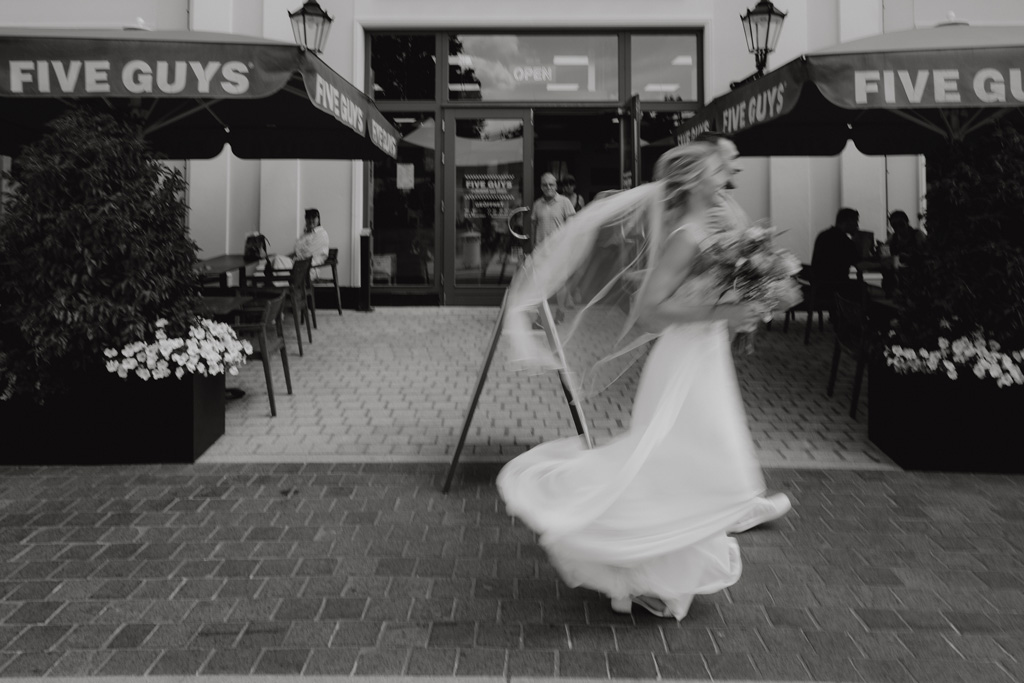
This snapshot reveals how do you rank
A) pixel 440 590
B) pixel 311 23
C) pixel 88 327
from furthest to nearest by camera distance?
pixel 311 23, pixel 88 327, pixel 440 590

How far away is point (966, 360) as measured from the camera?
5.97 meters

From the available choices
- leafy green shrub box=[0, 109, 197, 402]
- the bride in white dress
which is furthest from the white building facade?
the bride in white dress

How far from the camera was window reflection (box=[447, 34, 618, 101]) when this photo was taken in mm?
14281

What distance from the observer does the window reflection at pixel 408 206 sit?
14242mm

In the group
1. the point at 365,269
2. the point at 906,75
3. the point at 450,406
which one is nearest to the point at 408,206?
the point at 365,269

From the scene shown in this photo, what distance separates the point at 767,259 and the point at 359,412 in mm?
4587

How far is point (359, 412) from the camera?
25.1ft

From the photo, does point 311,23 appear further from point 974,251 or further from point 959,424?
point 959,424

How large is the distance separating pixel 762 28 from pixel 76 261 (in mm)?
8490

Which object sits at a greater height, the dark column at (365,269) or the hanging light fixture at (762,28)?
the hanging light fixture at (762,28)

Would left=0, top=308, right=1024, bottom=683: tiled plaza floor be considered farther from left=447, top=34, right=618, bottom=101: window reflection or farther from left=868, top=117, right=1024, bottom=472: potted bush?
left=447, top=34, right=618, bottom=101: window reflection

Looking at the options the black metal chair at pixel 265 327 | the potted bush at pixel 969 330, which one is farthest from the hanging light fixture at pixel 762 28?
the black metal chair at pixel 265 327

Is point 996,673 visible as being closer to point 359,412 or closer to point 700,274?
point 700,274

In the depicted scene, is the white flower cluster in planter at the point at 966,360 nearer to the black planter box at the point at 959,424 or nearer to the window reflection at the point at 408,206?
the black planter box at the point at 959,424
